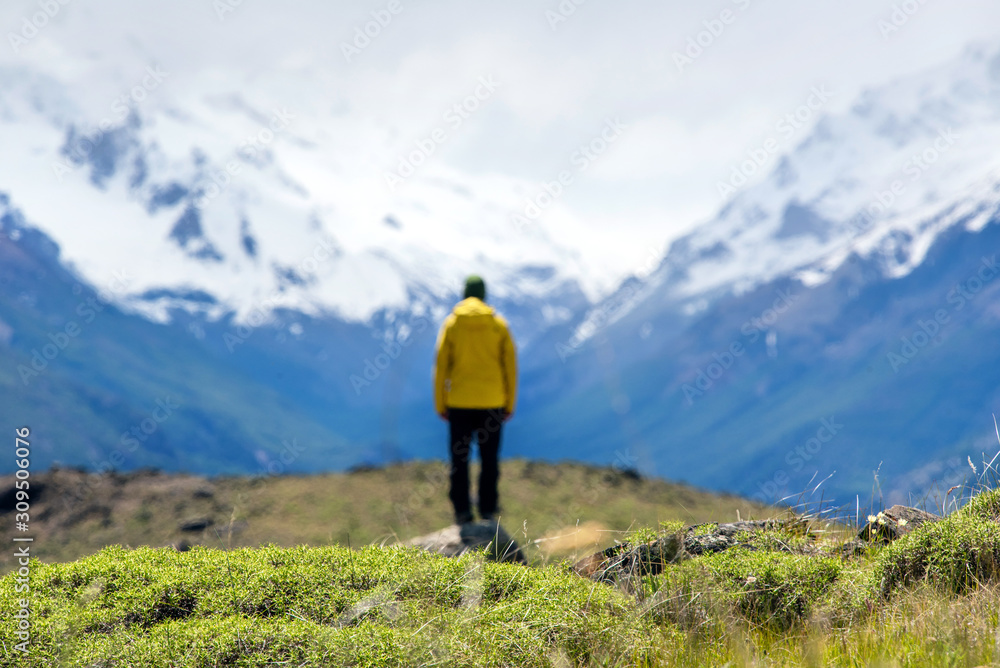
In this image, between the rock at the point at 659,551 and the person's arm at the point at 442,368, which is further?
the person's arm at the point at 442,368

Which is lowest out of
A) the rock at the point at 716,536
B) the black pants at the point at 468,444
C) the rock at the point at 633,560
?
the rock at the point at 633,560

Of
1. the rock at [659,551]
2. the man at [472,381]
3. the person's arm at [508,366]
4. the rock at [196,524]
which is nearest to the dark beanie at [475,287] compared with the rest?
the man at [472,381]

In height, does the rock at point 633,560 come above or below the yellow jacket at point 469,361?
below

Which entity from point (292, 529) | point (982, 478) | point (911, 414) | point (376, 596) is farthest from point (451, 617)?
point (911, 414)

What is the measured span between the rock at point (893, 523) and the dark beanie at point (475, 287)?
5.39 metres

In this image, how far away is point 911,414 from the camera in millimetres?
154250

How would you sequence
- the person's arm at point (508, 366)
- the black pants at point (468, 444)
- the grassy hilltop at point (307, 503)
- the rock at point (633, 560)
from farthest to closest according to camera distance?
the grassy hilltop at point (307, 503), the person's arm at point (508, 366), the black pants at point (468, 444), the rock at point (633, 560)

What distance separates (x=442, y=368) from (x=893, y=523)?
17.5ft

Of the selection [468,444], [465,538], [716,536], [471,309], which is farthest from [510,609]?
[471,309]

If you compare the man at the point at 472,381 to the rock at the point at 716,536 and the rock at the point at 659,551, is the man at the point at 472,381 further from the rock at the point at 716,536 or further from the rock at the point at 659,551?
the rock at the point at 716,536

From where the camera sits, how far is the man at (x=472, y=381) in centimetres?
893

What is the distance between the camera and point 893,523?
4891 millimetres

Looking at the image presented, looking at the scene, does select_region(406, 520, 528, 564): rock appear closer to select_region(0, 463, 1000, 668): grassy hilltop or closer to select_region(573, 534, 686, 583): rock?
select_region(573, 534, 686, 583): rock

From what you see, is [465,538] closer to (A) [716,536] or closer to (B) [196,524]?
(A) [716,536]
